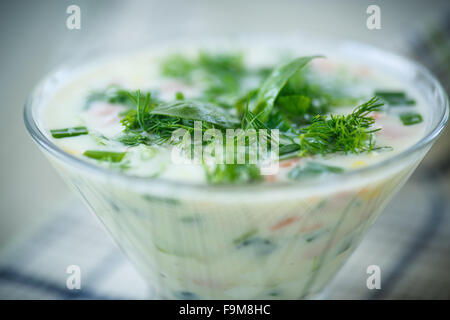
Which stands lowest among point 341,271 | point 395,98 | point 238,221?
point 341,271

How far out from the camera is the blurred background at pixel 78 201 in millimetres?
1358

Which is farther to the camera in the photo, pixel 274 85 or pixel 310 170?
pixel 274 85

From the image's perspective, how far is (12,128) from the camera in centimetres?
222

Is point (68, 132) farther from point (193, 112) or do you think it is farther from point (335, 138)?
point (335, 138)

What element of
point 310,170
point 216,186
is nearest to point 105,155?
point 216,186

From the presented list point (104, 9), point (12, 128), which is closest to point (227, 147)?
point (12, 128)

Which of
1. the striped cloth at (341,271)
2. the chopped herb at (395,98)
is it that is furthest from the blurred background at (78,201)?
the chopped herb at (395,98)

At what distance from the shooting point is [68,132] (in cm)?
112

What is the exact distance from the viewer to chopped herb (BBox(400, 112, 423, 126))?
1.17m

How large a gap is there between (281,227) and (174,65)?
30.7 inches

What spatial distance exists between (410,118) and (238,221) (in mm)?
554

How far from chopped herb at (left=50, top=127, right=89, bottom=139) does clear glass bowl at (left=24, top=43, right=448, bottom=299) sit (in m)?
0.05

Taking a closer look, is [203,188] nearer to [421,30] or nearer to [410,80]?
[410,80]

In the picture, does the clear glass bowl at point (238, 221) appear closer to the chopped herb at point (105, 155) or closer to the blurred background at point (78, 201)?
the chopped herb at point (105, 155)
